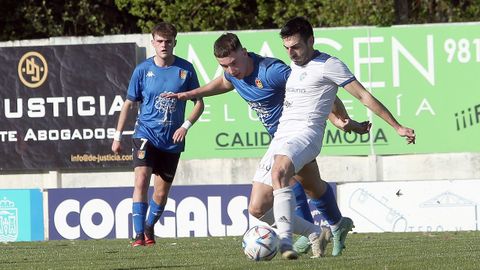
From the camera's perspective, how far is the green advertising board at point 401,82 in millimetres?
18906

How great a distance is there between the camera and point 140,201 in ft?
45.0

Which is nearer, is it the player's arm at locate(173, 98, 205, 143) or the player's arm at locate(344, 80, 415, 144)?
the player's arm at locate(344, 80, 415, 144)

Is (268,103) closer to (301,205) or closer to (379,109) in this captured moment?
(301,205)

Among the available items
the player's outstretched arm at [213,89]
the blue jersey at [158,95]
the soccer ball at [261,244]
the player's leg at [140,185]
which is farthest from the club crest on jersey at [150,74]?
the soccer ball at [261,244]

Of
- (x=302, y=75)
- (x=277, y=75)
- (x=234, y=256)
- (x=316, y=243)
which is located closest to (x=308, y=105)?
(x=302, y=75)

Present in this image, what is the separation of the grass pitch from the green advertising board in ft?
14.6

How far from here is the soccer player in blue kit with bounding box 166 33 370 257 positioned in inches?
409

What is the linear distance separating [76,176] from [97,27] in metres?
8.80


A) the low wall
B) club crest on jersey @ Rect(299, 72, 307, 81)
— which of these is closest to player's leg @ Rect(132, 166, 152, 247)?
club crest on jersey @ Rect(299, 72, 307, 81)

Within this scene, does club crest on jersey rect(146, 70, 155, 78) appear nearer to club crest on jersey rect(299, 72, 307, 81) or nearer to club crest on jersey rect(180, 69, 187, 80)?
club crest on jersey rect(180, 69, 187, 80)

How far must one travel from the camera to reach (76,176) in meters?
19.8

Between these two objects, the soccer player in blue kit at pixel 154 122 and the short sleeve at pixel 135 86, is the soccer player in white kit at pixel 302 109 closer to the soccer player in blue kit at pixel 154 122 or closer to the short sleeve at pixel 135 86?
the soccer player in blue kit at pixel 154 122

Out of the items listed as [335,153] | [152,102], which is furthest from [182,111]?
[335,153]

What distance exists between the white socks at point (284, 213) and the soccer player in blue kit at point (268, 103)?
405mm
